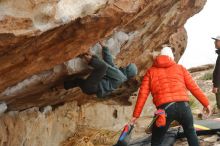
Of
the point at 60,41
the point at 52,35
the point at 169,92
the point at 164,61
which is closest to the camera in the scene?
the point at 52,35

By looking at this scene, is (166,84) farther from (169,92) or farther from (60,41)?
(60,41)

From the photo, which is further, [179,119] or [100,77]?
[100,77]

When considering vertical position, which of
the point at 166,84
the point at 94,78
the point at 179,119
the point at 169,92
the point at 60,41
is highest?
the point at 60,41

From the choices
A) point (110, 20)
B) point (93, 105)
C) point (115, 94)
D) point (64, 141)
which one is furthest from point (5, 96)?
point (115, 94)

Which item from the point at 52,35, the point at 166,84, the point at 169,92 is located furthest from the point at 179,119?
the point at 52,35

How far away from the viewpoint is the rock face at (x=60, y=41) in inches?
189

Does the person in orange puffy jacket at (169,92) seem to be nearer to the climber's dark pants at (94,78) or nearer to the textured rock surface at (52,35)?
the textured rock surface at (52,35)

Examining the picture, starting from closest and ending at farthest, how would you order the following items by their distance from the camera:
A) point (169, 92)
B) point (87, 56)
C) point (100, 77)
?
point (169, 92) → point (87, 56) → point (100, 77)

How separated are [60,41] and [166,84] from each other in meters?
1.87

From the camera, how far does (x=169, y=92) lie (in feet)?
22.0

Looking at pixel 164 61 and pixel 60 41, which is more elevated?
pixel 60 41

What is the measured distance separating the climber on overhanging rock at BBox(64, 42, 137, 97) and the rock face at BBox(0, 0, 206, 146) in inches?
7.3

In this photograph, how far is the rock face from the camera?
4.80 metres

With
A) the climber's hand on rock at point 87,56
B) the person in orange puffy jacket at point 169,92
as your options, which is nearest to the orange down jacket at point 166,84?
the person in orange puffy jacket at point 169,92
